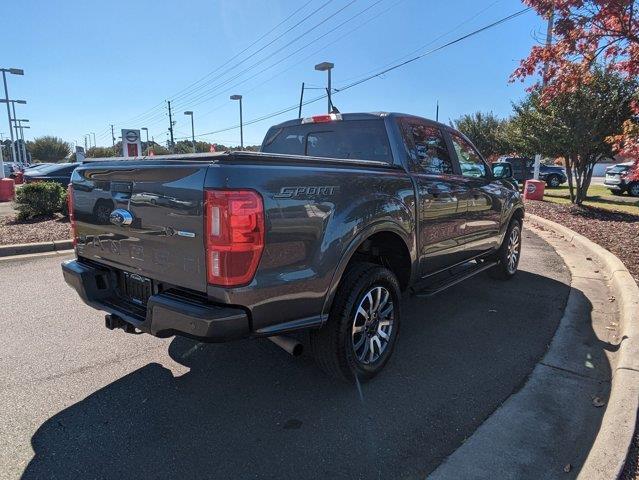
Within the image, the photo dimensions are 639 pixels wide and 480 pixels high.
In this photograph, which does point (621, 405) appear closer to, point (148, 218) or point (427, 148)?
point (427, 148)

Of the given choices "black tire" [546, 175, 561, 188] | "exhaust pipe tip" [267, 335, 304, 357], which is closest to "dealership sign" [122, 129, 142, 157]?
"exhaust pipe tip" [267, 335, 304, 357]

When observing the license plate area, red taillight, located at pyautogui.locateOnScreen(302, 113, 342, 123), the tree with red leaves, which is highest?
the tree with red leaves

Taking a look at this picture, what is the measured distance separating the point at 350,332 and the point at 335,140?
2.05 metres

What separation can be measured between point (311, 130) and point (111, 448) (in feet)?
10.6

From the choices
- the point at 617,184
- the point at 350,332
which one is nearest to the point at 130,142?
the point at 350,332

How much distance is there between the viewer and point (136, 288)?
299 cm

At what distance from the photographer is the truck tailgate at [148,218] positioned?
2.42m

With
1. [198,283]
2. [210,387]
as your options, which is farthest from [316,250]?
[210,387]

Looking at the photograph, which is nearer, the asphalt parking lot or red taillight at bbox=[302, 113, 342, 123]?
the asphalt parking lot

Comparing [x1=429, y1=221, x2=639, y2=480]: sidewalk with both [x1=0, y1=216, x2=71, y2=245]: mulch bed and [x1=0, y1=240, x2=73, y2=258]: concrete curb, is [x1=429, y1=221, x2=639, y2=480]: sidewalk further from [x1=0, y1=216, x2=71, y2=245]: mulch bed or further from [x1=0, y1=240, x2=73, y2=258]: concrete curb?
[x1=0, y1=216, x2=71, y2=245]: mulch bed

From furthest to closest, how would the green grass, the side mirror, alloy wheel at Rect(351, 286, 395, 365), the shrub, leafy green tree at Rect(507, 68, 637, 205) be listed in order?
the green grass
leafy green tree at Rect(507, 68, 637, 205)
the shrub
the side mirror
alloy wheel at Rect(351, 286, 395, 365)

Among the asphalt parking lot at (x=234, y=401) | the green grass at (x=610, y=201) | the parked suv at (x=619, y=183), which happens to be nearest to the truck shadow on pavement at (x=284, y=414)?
the asphalt parking lot at (x=234, y=401)

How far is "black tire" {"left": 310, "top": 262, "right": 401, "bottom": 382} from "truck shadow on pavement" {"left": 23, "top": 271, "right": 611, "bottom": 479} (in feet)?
0.59

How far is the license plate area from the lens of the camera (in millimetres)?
2879
